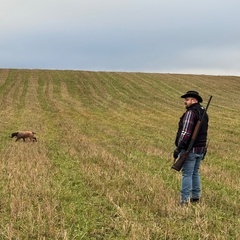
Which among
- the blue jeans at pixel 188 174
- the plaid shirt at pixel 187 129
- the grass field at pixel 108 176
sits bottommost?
the grass field at pixel 108 176

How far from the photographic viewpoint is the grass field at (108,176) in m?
6.58

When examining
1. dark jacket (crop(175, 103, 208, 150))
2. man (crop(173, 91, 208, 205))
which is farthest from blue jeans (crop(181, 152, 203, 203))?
→ dark jacket (crop(175, 103, 208, 150))

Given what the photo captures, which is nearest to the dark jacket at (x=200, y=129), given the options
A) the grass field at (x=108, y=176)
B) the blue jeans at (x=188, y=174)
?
the blue jeans at (x=188, y=174)

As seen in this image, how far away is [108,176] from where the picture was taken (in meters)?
10.4

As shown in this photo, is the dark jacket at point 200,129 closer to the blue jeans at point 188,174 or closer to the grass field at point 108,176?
the blue jeans at point 188,174

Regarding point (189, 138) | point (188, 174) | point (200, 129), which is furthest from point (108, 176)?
point (200, 129)

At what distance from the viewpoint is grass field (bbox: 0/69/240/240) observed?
6.58 metres

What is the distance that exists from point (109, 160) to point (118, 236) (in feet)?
22.0

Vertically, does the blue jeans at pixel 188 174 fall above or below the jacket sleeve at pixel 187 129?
below

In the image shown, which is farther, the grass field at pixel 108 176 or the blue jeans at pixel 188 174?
the blue jeans at pixel 188 174

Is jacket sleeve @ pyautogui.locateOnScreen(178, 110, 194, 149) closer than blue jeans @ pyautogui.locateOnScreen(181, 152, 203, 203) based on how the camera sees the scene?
Yes

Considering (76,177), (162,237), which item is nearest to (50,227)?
(162,237)

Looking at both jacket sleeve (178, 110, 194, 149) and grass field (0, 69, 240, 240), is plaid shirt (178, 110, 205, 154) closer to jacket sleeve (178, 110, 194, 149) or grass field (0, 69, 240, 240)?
jacket sleeve (178, 110, 194, 149)

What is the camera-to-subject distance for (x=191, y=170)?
8.36m
